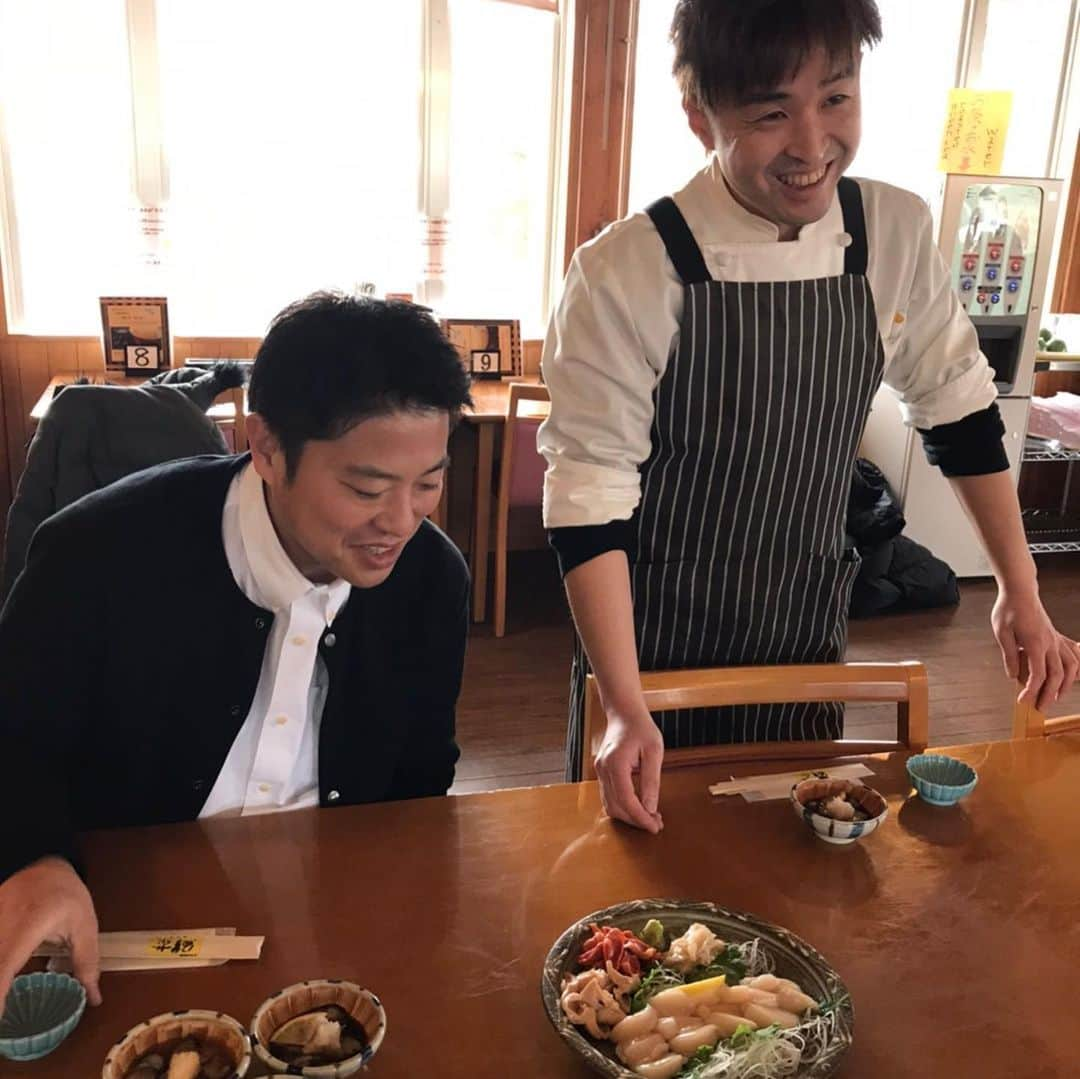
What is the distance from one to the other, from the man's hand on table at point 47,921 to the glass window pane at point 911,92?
4517mm

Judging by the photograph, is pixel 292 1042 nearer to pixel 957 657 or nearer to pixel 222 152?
pixel 957 657

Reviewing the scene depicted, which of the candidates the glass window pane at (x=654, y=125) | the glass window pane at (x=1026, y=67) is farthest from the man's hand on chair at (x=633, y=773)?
the glass window pane at (x=1026, y=67)

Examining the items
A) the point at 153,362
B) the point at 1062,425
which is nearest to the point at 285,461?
the point at 153,362

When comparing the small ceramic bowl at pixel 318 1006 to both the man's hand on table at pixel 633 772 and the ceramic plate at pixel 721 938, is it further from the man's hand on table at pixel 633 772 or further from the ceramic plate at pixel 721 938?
the man's hand on table at pixel 633 772

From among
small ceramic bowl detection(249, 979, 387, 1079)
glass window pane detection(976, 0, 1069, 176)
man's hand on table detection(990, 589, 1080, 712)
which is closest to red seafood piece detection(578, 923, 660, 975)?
small ceramic bowl detection(249, 979, 387, 1079)

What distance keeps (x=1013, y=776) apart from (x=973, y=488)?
0.38m

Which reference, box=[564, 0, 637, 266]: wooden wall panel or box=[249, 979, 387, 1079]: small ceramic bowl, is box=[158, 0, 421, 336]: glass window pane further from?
box=[249, 979, 387, 1079]: small ceramic bowl

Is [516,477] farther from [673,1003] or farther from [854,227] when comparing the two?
[673,1003]

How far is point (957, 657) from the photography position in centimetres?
362

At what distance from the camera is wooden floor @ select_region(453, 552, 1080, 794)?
2863 millimetres

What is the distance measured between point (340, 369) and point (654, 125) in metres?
3.77

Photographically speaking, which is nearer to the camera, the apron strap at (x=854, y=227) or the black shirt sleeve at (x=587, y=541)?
the black shirt sleeve at (x=587, y=541)

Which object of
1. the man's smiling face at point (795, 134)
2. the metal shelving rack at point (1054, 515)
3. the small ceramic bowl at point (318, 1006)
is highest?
the man's smiling face at point (795, 134)

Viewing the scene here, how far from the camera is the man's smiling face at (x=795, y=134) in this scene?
1107mm
